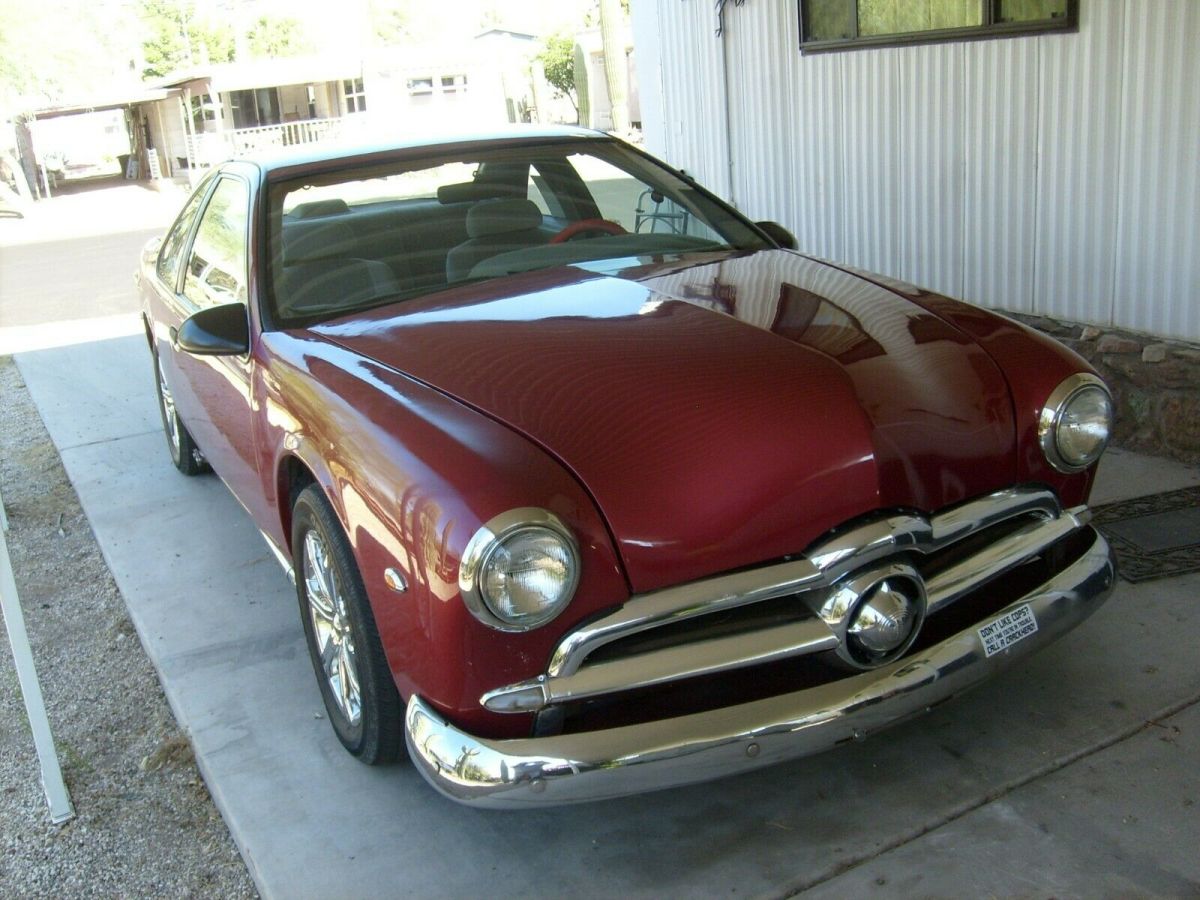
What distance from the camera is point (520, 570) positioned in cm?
251

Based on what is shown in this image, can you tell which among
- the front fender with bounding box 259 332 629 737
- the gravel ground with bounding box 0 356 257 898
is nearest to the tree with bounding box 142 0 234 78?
the gravel ground with bounding box 0 356 257 898

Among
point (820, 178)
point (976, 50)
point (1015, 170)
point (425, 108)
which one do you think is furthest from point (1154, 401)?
point (425, 108)

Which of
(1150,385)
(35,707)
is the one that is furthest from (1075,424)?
(35,707)

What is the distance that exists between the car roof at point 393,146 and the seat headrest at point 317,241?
25 centimetres

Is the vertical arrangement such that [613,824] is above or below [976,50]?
below

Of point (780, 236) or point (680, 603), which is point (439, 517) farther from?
point (780, 236)

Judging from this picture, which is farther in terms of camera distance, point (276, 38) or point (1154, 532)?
point (276, 38)

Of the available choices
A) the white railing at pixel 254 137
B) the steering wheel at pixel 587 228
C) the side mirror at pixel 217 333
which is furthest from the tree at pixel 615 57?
the side mirror at pixel 217 333

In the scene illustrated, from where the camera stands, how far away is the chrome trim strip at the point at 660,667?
2.53 metres

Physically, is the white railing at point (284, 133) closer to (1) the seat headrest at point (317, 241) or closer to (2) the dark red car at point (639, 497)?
(1) the seat headrest at point (317, 241)

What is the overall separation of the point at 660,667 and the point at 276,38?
62766 mm

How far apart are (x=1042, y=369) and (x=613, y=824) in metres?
Result: 1.57

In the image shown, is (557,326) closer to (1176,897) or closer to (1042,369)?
(1042,369)

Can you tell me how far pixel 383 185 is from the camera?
4.14 metres
